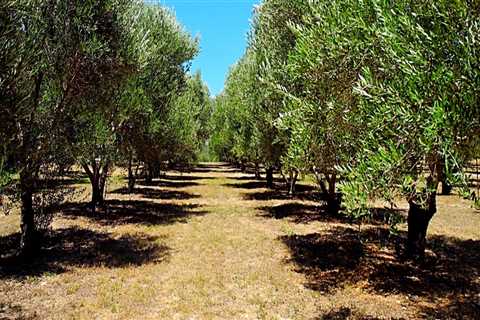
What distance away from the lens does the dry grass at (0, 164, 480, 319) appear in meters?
10.3

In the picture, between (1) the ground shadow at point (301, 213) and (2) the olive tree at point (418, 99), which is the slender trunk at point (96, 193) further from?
(2) the olive tree at point (418, 99)

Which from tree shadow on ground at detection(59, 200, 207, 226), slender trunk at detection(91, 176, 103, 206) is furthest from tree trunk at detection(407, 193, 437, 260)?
slender trunk at detection(91, 176, 103, 206)

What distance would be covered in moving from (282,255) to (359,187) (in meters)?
8.84

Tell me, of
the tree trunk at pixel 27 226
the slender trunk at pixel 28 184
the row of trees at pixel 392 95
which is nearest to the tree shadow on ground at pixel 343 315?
the row of trees at pixel 392 95

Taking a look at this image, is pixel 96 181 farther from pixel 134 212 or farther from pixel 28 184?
pixel 28 184

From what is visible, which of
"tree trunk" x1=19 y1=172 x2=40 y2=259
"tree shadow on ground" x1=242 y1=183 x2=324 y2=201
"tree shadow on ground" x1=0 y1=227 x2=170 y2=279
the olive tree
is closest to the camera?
the olive tree

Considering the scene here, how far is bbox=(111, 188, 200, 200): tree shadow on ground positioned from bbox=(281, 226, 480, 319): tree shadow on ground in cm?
1639

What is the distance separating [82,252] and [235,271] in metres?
6.07

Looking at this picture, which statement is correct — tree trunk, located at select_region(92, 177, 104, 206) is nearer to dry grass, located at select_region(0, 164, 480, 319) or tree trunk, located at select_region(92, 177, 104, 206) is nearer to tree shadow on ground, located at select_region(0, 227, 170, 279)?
dry grass, located at select_region(0, 164, 480, 319)

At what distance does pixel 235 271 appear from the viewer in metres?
13.5

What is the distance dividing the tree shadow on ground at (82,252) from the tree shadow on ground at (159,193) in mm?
13869

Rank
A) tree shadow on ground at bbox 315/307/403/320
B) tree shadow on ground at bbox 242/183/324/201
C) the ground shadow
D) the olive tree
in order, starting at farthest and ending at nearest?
tree shadow on ground at bbox 242/183/324/201
the ground shadow
tree shadow on ground at bbox 315/307/403/320
the olive tree

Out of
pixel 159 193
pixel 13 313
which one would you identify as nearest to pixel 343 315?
pixel 13 313

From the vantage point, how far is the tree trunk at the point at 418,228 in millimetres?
13852
